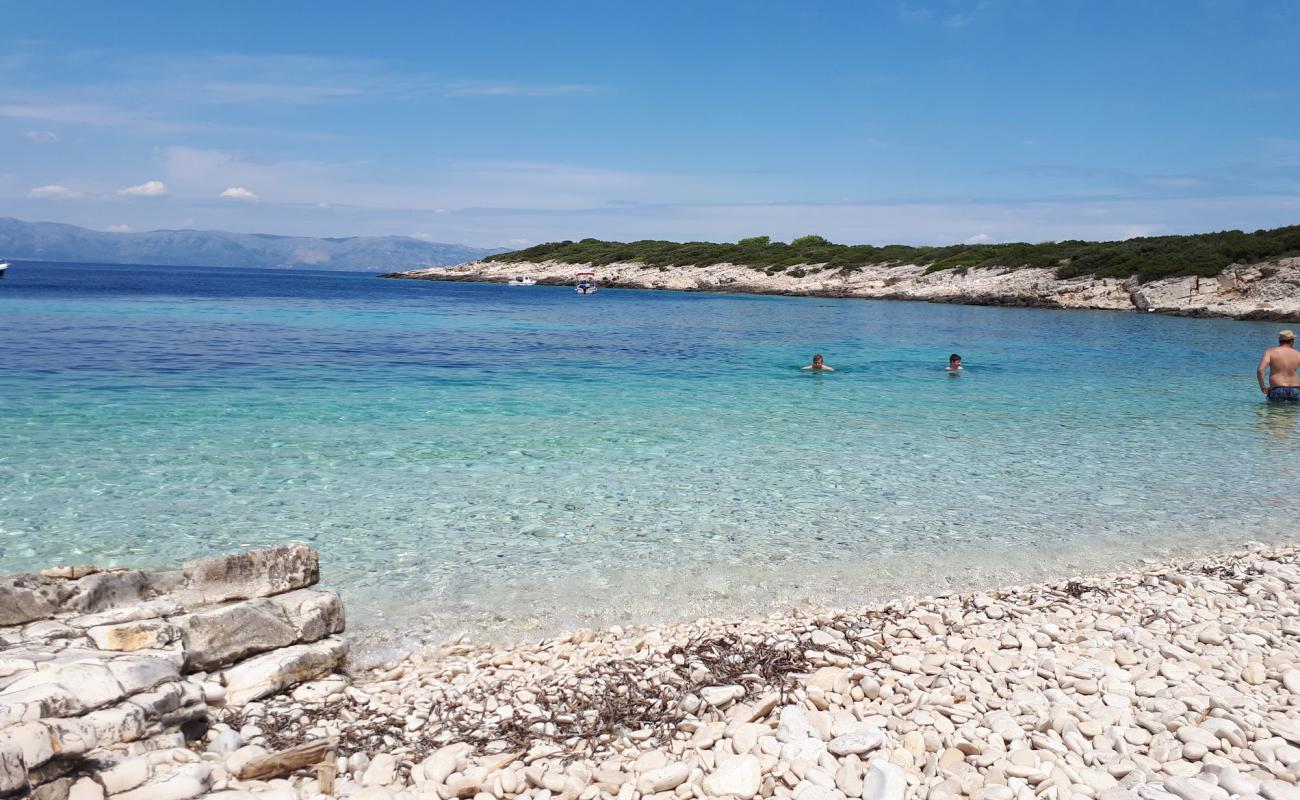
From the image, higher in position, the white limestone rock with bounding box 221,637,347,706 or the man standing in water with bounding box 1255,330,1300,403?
the man standing in water with bounding box 1255,330,1300,403

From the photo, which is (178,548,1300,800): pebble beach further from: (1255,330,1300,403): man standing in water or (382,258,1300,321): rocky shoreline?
(382,258,1300,321): rocky shoreline

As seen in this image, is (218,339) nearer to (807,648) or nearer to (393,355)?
(393,355)

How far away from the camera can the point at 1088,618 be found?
6.46 metres

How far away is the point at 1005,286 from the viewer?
66375 mm

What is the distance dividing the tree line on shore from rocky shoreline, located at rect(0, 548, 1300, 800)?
199 ft

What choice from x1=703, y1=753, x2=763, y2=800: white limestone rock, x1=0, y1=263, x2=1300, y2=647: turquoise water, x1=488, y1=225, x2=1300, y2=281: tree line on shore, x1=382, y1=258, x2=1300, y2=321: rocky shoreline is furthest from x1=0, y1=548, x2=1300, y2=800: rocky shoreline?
x1=488, y1=225, x2=1300, y2=281: tree line on shore

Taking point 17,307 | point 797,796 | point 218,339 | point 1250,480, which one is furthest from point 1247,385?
point 17,307

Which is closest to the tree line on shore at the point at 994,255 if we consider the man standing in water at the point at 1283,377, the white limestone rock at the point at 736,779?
the man standing in water at the point at 1283,377

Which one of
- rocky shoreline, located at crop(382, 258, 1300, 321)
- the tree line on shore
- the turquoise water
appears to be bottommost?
the turquoise water

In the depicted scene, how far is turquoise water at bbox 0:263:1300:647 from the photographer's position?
8242mm

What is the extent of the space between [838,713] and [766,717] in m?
0.43

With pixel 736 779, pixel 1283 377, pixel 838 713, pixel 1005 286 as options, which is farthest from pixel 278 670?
pixel 1005 286

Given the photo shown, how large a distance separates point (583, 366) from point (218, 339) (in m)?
14.7

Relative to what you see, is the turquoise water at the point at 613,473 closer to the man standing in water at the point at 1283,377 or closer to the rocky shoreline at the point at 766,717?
the man standing in water at the point at 1283,377
